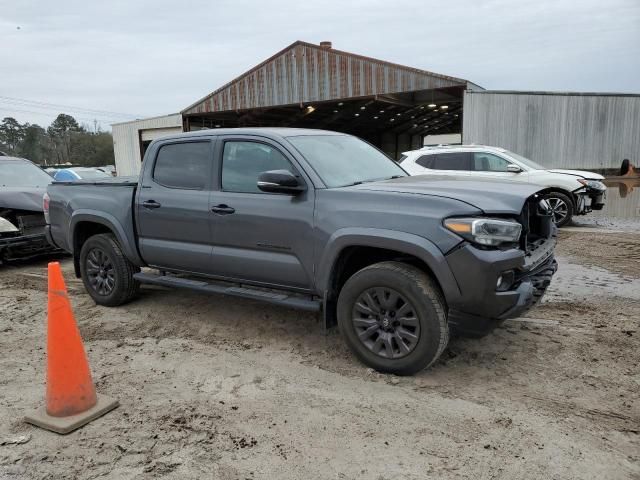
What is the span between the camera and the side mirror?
3.90 meters

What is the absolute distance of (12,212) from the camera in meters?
8.02

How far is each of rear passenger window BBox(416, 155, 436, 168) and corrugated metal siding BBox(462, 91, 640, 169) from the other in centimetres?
765

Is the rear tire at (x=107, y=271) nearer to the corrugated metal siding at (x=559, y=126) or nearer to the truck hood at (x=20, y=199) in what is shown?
the truck hood at (x=20, y=199)

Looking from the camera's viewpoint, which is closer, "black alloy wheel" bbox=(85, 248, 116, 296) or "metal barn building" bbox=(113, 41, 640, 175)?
"black alloy wheel" bbox=(85, 248, 116, 296)

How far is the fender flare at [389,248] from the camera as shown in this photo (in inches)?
134

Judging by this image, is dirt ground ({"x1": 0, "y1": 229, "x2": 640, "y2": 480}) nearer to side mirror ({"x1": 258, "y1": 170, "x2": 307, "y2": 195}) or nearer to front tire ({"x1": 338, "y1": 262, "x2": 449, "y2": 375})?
→ front tire ({"x1": 338, "y1": 262, "x2": 449, "y2": 375})

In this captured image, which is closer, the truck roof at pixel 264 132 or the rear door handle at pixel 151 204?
the truck roof at pixel 264 132

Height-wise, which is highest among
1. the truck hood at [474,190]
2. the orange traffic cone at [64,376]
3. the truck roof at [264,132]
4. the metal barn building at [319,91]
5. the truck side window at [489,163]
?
the metal barn building at [319,91]

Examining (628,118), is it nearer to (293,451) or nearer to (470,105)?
(470,105)

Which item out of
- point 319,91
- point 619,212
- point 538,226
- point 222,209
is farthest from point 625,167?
point 222,209

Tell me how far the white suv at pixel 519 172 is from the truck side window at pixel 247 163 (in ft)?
20.6

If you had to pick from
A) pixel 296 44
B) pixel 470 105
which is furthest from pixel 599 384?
pixel 296 44

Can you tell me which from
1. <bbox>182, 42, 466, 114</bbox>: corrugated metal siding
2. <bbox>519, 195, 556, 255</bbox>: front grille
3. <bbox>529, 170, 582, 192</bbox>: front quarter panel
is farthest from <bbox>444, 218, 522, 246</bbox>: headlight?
<bbox>182, 42, 466, 114</bbox>: corrugated metal siding

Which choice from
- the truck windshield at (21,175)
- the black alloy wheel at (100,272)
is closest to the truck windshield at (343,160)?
the black alloy wheel at (100,272)
